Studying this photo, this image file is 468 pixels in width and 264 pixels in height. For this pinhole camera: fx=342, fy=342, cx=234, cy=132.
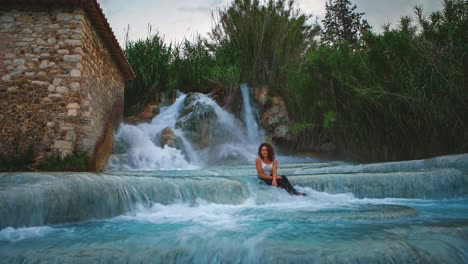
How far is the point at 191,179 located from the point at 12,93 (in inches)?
176

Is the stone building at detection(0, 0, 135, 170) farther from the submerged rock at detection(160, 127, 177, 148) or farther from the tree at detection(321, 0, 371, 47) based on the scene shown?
the tree at detection(321, 0, 371, 47)

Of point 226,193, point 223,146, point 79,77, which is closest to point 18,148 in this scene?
point 79,77

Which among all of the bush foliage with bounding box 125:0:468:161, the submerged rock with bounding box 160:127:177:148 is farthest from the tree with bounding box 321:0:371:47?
the submerged rock with bounding box 160:127:177:148

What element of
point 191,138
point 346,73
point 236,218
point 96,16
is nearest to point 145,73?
point 191,138

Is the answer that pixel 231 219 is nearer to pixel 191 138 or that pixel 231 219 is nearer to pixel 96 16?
pixel 96 16

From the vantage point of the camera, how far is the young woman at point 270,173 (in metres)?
5.35

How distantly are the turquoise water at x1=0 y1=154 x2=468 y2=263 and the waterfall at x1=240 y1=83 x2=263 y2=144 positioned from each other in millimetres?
7355

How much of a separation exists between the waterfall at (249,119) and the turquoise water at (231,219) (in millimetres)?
7355

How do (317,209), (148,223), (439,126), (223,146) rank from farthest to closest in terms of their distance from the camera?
(223,146)
(439,126)
(317,209)
(148,223)

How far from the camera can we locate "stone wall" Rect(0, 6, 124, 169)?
21.8 feet

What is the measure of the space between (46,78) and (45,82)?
0.28ft

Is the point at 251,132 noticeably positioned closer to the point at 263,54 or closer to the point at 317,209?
the point at 263,54

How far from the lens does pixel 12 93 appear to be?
6820mm

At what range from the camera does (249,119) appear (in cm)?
1339
